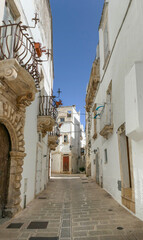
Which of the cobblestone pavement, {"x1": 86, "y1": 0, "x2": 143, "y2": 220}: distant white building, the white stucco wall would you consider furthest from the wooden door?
the cobblestone pavement

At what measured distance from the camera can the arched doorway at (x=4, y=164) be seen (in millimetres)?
5234

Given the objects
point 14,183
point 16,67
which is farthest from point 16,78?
point 14,183

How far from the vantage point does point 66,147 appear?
31.1 meters

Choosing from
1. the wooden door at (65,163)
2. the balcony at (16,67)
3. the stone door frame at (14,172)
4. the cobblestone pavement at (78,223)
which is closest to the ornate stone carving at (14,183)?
the stone door frame at (14,172)

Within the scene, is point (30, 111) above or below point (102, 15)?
below

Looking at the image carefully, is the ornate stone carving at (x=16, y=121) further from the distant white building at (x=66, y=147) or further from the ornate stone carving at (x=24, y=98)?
the distant white building at (x=66, y=147)

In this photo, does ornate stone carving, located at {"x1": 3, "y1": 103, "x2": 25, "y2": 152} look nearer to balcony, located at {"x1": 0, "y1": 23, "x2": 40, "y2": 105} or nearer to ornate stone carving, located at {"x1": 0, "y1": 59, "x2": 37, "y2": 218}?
ornate stone carving, located at {"x1": 0, "y1": 59, "x2": 37, "y2": 218}

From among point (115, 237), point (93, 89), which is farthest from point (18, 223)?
point (93, 89)

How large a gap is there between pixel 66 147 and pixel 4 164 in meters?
25.9

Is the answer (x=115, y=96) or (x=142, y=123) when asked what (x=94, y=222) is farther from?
(x=115, y=96)

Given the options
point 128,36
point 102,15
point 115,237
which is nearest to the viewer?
point 115,237

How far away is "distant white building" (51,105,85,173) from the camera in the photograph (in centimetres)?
3028

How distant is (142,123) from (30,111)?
4.87 meters

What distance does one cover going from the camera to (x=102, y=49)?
11133 millimetres
